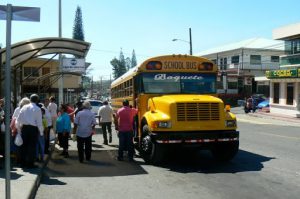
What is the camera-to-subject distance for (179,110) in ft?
37.3

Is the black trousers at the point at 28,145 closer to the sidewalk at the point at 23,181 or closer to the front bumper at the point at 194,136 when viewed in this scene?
the sidewalk at the point at 23,181

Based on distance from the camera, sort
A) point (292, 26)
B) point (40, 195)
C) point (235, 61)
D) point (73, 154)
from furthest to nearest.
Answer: point (235, 61) < point (292, 26) < point (73, 154) < point (40, 195)

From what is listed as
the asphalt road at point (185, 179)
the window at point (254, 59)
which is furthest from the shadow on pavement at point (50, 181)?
the window at point (254, 59)

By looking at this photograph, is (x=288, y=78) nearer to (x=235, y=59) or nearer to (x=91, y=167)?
(x=91, y=167)

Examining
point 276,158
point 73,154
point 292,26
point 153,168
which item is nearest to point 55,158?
point 73,154

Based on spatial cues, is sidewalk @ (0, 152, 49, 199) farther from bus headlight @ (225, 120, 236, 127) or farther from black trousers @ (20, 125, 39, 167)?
bus headlight @ (225, 120, 236, 127)

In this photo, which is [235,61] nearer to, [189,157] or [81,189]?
[189,157]

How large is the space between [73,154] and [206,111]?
4.54m

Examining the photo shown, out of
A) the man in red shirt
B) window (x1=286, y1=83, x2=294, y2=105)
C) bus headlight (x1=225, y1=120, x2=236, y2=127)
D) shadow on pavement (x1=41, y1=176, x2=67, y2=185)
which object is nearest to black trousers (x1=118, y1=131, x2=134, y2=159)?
the man in red shirt

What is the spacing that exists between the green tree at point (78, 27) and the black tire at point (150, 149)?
77.5 metres

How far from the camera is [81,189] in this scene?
28.9 feet

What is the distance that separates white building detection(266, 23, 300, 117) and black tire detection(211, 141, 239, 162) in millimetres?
25815

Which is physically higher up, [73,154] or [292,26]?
[292,26]

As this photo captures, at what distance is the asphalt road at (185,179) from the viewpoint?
330 inches
